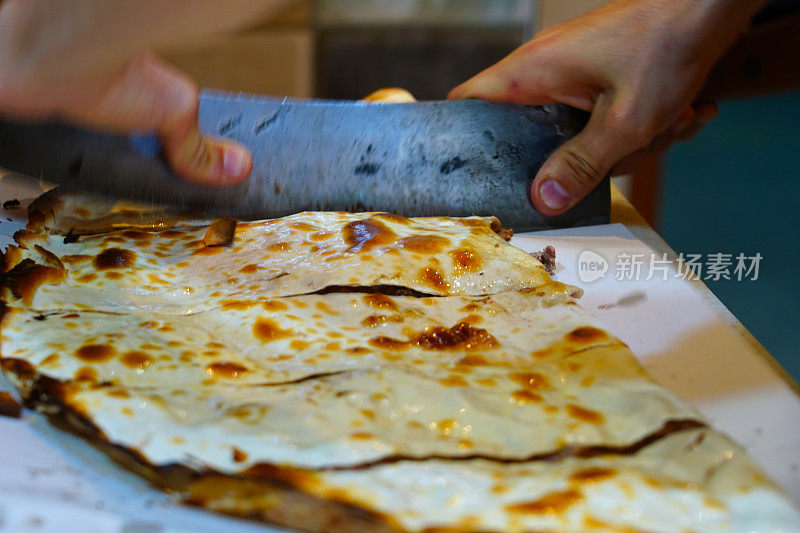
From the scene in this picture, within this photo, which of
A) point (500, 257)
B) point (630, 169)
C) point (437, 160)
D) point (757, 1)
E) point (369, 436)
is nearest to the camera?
point (369, 436)

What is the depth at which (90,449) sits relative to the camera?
0.90 m

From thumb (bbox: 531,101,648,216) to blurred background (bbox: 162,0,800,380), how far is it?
590mm

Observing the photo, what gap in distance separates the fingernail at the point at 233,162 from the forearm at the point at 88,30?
1.96ft

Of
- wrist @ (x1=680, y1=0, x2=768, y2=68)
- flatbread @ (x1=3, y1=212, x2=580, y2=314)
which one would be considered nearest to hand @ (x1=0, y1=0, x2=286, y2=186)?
flatbread @ (x1=3, y1=212, x2=580, y2=314)

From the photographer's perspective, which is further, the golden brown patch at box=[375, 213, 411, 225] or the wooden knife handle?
the wooden knife handle

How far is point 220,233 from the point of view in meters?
1.42

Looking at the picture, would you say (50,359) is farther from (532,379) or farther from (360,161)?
(360,161)

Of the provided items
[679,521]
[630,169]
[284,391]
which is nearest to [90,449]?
[284,391]

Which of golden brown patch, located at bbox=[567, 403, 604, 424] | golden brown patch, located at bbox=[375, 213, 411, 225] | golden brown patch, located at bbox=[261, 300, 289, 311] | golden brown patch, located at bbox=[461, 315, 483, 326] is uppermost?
golden brown patch, located at bbox=[375, 213, 411, 225]

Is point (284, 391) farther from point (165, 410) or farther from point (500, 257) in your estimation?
point (500, 257)

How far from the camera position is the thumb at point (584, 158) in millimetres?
1683

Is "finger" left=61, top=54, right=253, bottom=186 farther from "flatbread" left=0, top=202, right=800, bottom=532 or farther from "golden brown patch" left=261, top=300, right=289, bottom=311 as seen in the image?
"golden brown patch" left=261, top=300, right=289, bottom=311

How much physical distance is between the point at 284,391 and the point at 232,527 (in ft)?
0.73

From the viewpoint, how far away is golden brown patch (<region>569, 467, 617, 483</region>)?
0.79 metres
